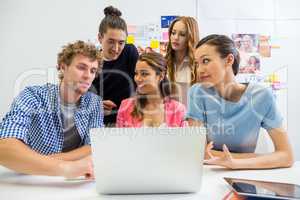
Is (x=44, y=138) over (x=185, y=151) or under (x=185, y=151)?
under

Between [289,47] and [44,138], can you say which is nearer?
[44,138]

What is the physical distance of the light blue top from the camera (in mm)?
1886

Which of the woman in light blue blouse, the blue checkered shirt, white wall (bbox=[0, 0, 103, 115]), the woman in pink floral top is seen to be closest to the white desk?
the blue checkered shirt

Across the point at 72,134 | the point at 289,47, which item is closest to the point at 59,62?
the point at 72,134

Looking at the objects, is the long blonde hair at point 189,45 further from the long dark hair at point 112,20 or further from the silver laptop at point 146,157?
the silver laptop at point 146,157

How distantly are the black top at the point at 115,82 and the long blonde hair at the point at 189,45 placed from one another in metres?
0.26

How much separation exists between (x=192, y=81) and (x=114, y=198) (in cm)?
149

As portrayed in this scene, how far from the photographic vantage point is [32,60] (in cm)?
233

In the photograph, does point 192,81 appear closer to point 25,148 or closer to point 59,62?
point 59,62

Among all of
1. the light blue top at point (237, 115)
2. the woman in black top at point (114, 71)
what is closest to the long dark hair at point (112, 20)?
the woman in black top at point (114, 71)

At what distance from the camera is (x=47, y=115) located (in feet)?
5.49

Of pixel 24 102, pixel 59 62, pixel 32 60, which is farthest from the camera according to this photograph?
pixel 32 60

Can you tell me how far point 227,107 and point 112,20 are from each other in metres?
1.08

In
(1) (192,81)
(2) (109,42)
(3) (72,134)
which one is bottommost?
(3) (72,134)
